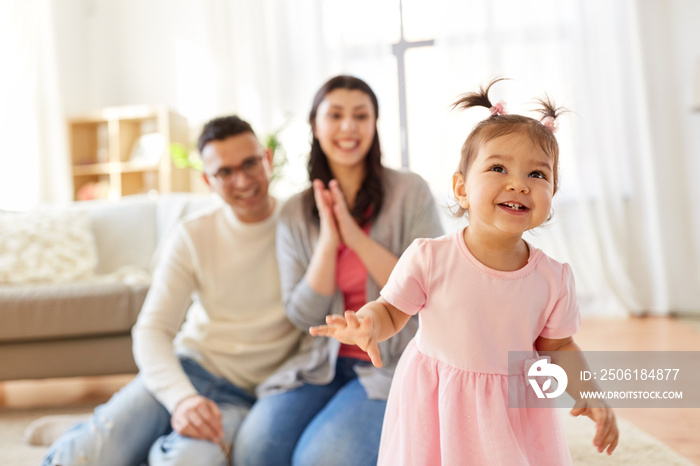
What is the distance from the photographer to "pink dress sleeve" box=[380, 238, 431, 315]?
0.83 metres

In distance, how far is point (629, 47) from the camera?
3666 millimetres

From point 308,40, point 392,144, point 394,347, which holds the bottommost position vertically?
point 394,347

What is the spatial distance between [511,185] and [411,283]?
0.20m

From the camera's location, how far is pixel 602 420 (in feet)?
2.61

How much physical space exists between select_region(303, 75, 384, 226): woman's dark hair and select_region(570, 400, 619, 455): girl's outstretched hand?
664 millimetres

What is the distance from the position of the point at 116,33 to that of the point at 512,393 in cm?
475

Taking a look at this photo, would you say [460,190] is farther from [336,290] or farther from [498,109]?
[336,290]

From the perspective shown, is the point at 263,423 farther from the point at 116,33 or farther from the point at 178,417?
the point at 116,33

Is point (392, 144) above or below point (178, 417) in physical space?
above

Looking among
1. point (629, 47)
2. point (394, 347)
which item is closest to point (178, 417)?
point (394, 347)

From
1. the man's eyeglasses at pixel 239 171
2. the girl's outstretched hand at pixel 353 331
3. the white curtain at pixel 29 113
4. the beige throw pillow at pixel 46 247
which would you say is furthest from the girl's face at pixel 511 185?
the white curtain at pixel 29 113

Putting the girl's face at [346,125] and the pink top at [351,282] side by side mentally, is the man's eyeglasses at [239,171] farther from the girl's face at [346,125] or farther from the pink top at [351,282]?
the pink top at [351,282]

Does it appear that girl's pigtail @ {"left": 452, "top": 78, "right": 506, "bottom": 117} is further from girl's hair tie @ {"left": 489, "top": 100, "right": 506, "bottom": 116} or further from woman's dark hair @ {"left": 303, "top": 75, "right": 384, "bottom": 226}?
woman's dark hair @ {"left": 303, "top": 75, "right": 384, "bottom": 226}

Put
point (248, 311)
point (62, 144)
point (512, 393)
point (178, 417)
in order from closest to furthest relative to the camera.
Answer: point (512, 393) → point (178, 417) → point (248, 311) → point (62, 144)
